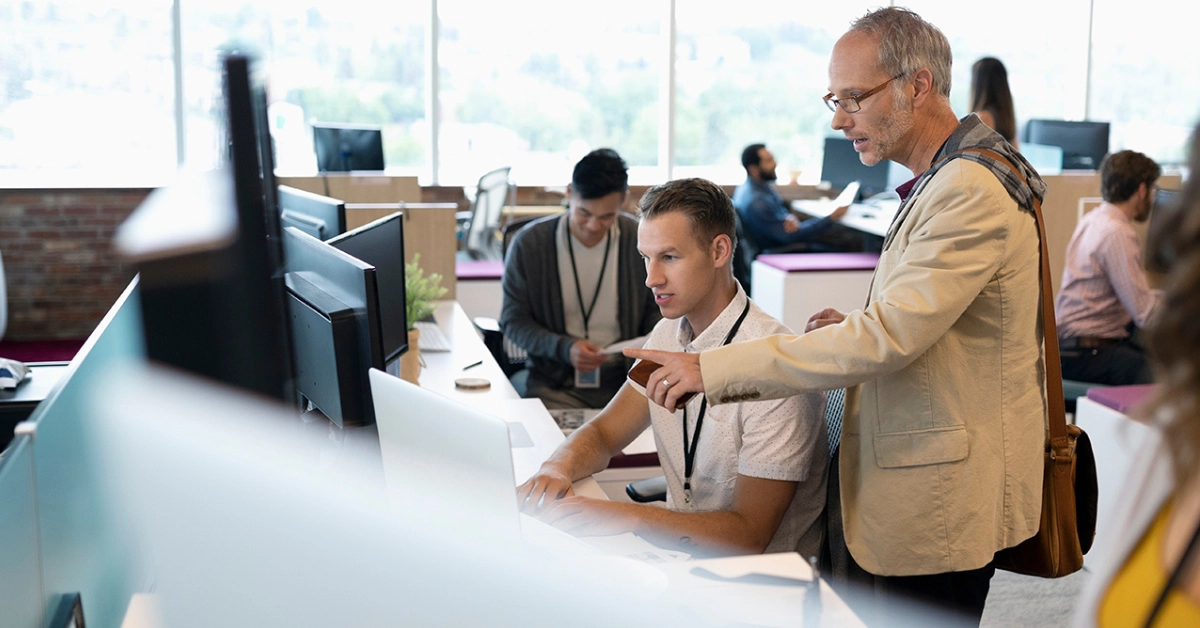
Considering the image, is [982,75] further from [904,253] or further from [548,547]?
[548,547]

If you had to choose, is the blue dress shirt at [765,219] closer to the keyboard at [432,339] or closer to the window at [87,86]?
the keyboard at [432,339]

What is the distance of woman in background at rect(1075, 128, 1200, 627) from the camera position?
0.66 meters

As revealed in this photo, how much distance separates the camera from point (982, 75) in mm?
4508

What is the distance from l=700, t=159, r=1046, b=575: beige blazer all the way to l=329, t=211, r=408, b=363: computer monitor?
903 mm

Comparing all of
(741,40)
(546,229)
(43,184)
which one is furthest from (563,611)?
(741,40)

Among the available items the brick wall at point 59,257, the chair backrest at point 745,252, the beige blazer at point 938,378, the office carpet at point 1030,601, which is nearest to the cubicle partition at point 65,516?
the beige blazer at point 938,378

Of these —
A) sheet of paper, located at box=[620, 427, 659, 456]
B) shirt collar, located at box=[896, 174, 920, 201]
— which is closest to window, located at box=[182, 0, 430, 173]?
sheet of paper, located at box=[620, 427, 659, 456]

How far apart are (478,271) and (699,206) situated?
10.6 feet

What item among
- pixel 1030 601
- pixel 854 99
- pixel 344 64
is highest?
pixel 344 64

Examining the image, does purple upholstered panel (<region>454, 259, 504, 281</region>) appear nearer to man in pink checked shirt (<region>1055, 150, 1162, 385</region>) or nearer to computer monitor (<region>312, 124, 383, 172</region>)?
computer monitor (<region>312, 124, 383, 172</region>)

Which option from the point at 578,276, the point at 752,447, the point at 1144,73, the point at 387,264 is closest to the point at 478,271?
the point at 578,276

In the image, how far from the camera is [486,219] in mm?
6402

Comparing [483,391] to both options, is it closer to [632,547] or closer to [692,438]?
[692,438]

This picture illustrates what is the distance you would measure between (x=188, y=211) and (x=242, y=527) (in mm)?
367
